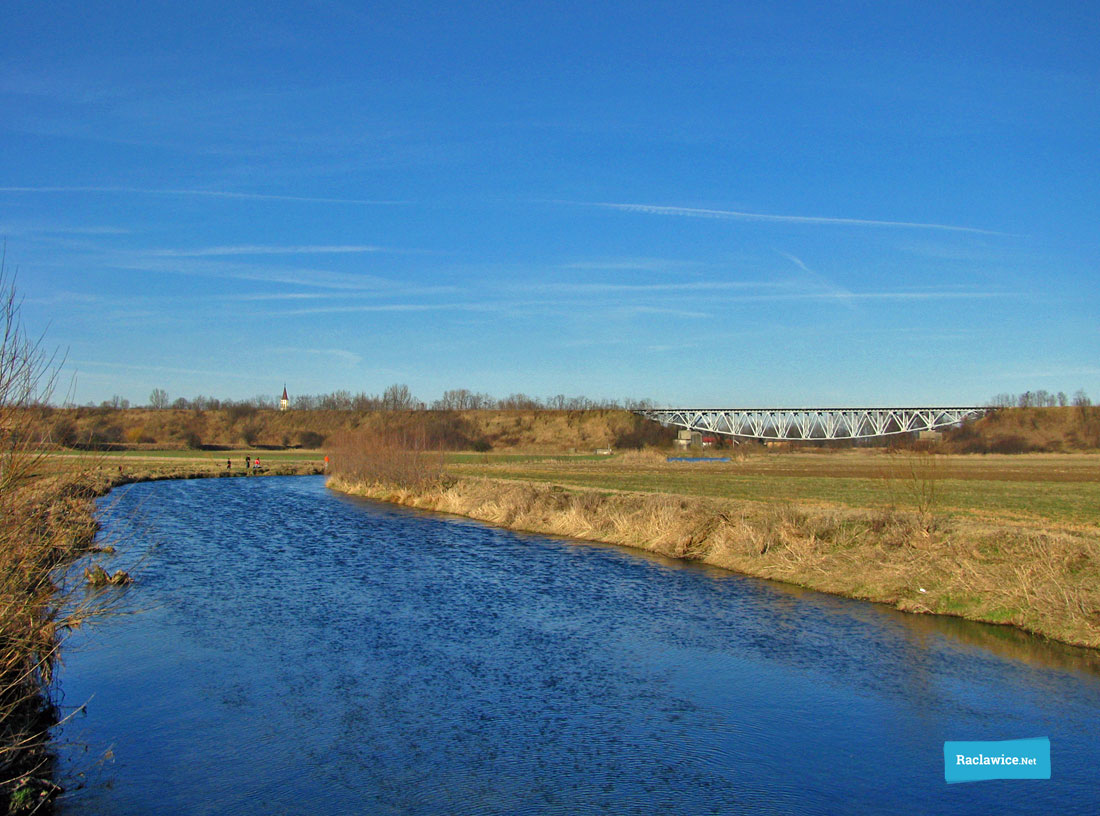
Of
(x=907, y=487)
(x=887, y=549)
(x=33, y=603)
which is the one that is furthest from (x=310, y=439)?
(x=33, y=603)

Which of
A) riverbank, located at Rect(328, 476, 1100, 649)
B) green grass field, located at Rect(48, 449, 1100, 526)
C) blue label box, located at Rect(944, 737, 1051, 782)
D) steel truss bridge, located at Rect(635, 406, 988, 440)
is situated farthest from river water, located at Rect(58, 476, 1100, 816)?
steel truss bridge, located at Rect(635, 406, 988, 440)

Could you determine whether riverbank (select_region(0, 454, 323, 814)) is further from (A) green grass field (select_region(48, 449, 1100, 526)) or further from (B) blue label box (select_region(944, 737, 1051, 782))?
(B) blue label box (select_region(944, 737, 1051, 782))

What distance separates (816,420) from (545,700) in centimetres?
12079

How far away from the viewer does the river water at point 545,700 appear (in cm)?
884

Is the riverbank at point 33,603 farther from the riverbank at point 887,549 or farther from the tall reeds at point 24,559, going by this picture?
the riverbank at point 887,549

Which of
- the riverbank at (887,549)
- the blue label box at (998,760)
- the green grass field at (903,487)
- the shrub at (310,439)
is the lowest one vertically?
the blue label box at (998,760)

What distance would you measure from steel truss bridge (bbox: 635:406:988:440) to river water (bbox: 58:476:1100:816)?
105365 millimetres

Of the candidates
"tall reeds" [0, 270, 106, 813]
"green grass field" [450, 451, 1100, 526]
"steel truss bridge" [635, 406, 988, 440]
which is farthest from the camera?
"steel truss bridge" [635, 406, 988, 440]

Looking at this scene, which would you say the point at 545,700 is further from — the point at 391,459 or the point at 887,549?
the point at 391,459

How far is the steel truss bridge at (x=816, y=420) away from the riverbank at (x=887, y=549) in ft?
307

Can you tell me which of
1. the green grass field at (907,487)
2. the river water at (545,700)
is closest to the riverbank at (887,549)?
the river water at (545,700)

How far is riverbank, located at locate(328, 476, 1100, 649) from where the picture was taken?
1609 cm

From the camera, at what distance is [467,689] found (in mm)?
12336

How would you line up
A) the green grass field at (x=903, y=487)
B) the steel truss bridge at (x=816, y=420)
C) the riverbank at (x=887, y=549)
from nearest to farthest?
1. the riverbank at (x=887, y=549)
2. the green grass field at (x=903, y=487)
3. the steel truss bridge at (x=816, y=420)
